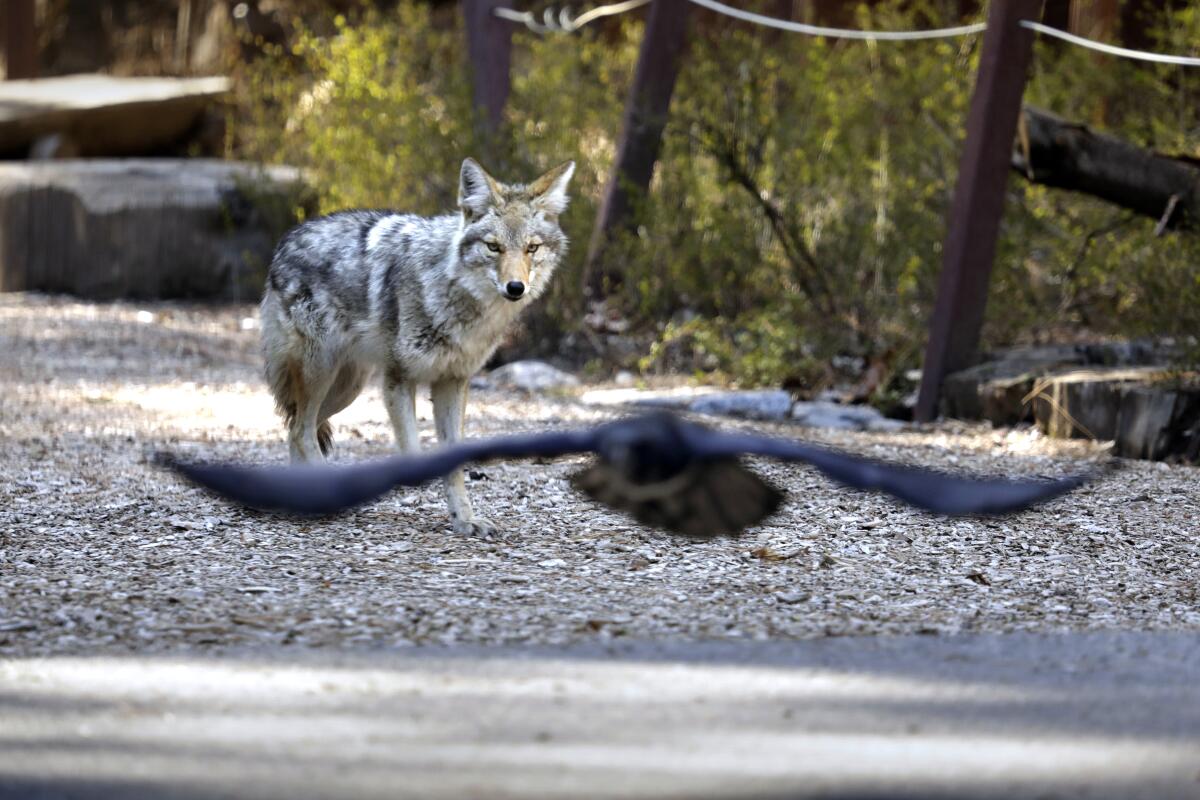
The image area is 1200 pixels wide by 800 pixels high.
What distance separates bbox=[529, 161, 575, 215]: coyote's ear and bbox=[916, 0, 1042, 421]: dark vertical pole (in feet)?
9.80

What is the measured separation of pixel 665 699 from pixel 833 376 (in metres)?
6.27

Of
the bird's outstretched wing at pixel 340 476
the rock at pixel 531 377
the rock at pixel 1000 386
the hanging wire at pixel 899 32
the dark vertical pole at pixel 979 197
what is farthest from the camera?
the rock at pixel 531 377

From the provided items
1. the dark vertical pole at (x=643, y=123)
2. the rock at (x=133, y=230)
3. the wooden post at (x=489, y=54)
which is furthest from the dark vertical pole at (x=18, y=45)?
the dark vertical pole at (x=643, y=123)

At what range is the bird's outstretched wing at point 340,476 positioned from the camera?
3.28 meters

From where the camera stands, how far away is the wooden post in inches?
464

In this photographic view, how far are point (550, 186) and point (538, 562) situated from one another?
1.66m

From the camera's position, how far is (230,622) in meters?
4.36

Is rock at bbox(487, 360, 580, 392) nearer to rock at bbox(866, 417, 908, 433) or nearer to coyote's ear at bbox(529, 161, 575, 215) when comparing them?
rock at bbox(866, 417, 908, 433)

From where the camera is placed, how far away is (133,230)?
44.5ft

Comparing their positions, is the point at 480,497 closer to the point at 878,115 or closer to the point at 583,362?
the point at 583,362

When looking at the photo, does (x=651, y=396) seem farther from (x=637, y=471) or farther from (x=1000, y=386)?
(x=637, y=471)

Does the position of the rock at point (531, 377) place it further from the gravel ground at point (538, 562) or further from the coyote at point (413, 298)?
the coyote at point (413, 298)

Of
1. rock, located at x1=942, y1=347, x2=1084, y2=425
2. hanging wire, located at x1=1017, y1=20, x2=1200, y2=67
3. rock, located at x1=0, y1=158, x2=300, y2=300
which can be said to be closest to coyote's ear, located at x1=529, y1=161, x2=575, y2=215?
hanging wire, located at x1=1017, y1=20, x2=1200, y2=67

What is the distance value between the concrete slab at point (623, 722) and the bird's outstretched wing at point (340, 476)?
54cm
